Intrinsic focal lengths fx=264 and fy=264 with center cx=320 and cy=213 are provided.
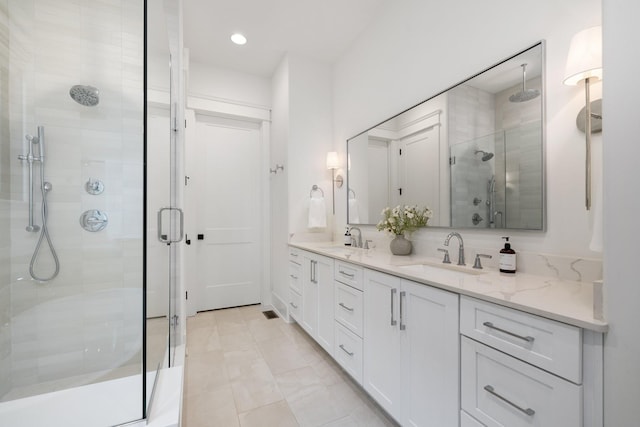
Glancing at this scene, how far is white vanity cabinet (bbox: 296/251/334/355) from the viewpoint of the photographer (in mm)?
2020

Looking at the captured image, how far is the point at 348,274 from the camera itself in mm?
1776

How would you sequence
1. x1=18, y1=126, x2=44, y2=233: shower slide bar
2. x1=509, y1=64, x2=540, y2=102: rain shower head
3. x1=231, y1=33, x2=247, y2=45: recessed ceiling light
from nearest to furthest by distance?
x1=509, y1=64, x2=540, y2=102: rain shower head < x1=18, y1=126, x2=44, y2=233: shower slide bar < x1=231, y1=33, x2=247, y2=45: recessed ceiling light

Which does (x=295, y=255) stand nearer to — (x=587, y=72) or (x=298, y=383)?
(x=298, y=383)

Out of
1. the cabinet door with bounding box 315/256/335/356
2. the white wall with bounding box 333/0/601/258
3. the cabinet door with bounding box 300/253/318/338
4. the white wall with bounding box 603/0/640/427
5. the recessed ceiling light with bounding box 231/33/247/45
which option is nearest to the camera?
the white wall with bounding box 603/0/640/427

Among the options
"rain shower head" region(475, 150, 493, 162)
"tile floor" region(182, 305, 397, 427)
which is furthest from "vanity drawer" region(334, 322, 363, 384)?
"rain shower head" region(475, 150, 493, 162)

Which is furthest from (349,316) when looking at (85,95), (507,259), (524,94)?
(85,95)

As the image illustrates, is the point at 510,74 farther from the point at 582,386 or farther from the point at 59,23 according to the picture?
the point at 59,23

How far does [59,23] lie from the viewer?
1697 mm

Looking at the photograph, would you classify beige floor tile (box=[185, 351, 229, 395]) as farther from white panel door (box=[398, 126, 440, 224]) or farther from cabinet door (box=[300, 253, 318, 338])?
white panel door (box=[398, 126, 440, 224])

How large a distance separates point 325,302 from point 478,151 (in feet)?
4.90

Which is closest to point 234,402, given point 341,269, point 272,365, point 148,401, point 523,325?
point 272,365

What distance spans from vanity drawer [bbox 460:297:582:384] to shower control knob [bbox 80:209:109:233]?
215 centimetres

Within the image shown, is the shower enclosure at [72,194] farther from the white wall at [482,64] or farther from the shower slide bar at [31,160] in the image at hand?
the white wall at [482,64]

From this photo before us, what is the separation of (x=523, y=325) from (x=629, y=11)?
0.90 m
